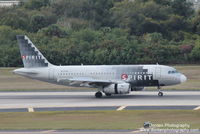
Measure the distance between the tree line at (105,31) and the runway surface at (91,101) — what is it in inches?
1456

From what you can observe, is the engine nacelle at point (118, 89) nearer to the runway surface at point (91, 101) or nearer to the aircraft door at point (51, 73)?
the runway surface at point (91, 101)

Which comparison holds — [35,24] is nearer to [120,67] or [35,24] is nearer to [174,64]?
[174,64]

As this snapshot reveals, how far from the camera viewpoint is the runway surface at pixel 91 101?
2167 inches

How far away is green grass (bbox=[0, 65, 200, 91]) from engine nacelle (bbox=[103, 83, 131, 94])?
37.9 feet

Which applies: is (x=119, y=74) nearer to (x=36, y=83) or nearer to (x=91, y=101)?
(x=91, y=101)

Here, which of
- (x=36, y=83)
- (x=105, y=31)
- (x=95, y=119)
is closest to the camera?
(x=95, y=119)

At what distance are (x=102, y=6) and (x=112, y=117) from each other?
9815 cm

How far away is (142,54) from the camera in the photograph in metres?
106

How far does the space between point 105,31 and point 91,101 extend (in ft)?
212

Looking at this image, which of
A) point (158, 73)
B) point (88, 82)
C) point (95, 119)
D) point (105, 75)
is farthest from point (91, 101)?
point (95, 119)

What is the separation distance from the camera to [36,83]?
8519 cm

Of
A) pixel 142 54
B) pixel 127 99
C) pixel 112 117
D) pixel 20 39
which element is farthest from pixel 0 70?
pixel 112 117

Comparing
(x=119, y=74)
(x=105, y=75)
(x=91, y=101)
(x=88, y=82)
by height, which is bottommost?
(x=91, y=101)

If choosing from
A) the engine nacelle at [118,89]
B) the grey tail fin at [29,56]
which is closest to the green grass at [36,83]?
the grey tail fin at [29,56]
